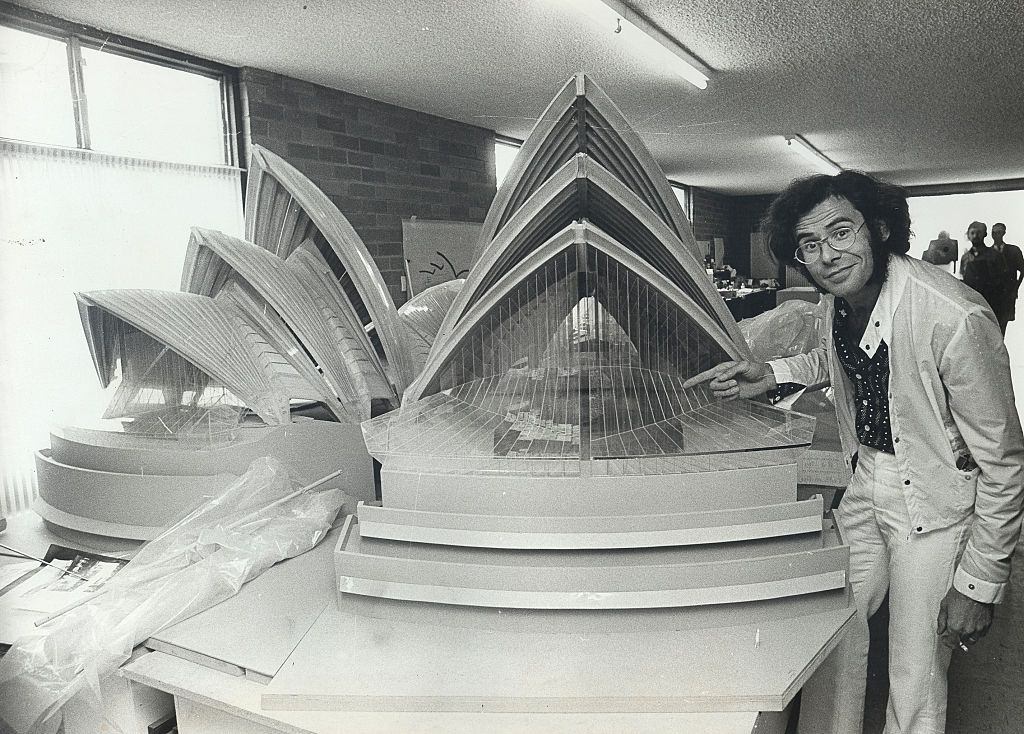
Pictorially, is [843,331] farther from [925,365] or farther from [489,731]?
[489,731]

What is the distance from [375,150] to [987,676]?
1.00m

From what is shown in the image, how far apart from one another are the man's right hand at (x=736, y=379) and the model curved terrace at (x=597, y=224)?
0.13 ft

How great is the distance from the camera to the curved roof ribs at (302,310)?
1.18 m

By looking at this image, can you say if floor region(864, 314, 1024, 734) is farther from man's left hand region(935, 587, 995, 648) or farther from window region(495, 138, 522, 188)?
window region(495, 138, 522, 188)

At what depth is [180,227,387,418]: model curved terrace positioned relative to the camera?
117 centimetres

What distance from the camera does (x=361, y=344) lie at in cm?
131

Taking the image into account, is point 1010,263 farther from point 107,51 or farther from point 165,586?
point 165,586

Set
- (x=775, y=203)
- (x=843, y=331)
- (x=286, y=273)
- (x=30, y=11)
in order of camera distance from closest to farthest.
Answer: (x=30, y=11) < (x=775, y=203) < (x=843, y=331) < (x=286, y=273)

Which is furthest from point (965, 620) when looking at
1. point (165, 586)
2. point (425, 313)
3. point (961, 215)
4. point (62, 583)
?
point (62, 583)

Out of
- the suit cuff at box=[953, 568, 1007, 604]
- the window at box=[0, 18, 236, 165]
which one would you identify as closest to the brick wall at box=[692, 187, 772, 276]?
the suit cuff at box=[953, 568, 1007, 604]

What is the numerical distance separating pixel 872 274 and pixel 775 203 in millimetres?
146

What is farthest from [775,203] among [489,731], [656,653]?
[489,731]

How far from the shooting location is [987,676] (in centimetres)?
88

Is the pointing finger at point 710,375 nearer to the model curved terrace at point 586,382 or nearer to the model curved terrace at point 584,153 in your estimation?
the model curved terrace at point 586,382
